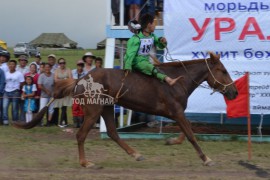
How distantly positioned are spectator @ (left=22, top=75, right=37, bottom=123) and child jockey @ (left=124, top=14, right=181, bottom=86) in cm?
628

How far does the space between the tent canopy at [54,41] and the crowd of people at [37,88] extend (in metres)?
53.8

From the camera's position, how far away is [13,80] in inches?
603

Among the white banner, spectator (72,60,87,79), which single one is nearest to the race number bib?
the white banner

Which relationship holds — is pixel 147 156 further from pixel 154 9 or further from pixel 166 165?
pixel 154 9

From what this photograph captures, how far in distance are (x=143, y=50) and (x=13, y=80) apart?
6.86 metres

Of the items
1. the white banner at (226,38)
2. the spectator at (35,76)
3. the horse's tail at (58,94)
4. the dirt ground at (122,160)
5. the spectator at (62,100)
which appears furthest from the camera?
the spectator at (35,76)

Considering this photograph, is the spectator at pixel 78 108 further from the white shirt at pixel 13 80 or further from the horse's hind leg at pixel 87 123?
the horse's hind leg at pixel 87 123

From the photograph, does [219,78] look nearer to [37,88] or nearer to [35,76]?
[37,88]

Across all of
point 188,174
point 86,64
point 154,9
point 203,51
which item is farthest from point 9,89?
point 188,174

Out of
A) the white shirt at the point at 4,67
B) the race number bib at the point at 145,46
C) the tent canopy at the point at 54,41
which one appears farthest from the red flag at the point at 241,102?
the tent canopy at the point at 54,41

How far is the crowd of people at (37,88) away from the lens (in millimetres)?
14969

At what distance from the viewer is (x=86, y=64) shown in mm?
15008

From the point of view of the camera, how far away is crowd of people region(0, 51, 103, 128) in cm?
1497

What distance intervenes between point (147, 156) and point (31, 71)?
6.67 meters
